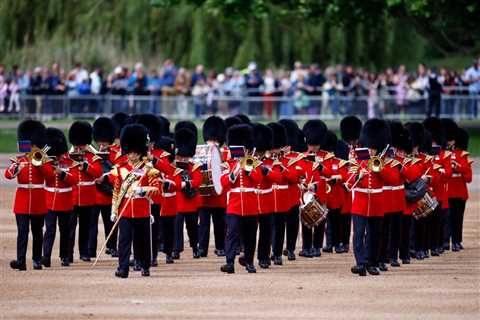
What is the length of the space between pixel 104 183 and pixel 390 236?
2829 millimetres

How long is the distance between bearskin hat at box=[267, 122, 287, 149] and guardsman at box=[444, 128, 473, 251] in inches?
94.3

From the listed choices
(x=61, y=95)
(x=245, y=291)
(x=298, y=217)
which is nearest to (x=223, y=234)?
(x=298, y=217)

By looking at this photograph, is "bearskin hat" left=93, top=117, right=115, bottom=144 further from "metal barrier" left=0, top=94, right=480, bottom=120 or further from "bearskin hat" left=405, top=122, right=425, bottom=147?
"metal barrier" left=0, top=94, right=480, bottom=120

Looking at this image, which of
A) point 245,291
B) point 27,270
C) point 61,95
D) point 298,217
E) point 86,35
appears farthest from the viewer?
point 86,35

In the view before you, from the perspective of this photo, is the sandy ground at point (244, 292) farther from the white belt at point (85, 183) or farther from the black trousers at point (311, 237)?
the white belt at point (85, 183)

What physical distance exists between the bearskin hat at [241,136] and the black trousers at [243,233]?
0.68 meters

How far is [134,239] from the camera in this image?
1451cm

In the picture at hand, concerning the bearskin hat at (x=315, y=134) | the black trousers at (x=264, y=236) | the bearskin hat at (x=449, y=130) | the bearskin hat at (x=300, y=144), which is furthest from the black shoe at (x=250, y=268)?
the bearskin hat at (x=449, y=130)

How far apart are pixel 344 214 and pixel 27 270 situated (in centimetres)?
384

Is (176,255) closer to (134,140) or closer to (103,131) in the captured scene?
(103,131)

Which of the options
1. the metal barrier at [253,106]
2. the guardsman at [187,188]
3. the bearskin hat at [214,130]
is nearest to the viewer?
the guardsman at [187,188]

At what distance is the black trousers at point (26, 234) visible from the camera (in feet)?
49.2

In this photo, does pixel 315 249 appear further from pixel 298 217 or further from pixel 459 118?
pixel 459 118

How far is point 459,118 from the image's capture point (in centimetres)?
3484
